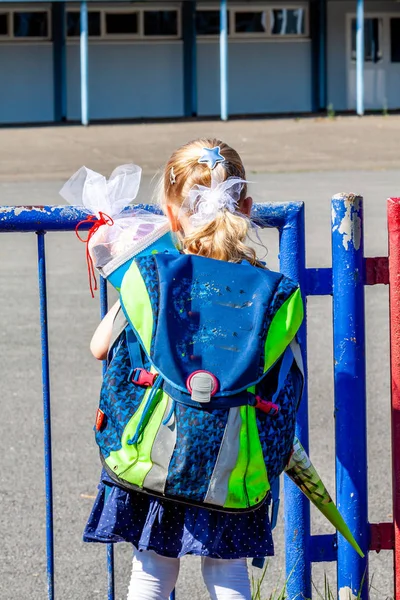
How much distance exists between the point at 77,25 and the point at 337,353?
29.6 m

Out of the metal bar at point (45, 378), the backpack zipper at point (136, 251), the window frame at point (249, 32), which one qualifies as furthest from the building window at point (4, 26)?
the backpack zipper at point (136, 251)

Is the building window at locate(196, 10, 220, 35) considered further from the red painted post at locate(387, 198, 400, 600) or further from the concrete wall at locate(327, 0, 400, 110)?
the red painted post at locate(387, 198, 400, 600)

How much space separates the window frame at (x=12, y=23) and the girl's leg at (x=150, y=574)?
29.1 meters

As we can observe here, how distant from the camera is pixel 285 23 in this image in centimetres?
3145

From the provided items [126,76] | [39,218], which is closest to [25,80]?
[126,76]

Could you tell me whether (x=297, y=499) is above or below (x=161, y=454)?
below

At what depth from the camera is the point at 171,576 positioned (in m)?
2.51

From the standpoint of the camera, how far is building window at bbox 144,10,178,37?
30859 mm

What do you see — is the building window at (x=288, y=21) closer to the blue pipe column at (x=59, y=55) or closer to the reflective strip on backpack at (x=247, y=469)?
the blue pipe column at (x=59, y=55)

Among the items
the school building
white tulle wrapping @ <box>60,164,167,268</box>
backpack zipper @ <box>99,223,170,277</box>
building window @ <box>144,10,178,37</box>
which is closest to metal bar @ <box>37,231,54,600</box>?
white tulle wrapping @ <box>60,164,167,268</box>

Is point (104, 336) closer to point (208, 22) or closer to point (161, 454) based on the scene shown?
point (161, 454)

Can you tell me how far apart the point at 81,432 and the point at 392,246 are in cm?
314

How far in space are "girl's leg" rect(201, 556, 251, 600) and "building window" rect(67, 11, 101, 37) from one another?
2988cm

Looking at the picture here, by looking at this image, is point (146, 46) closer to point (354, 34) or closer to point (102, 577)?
point (354, 34)
